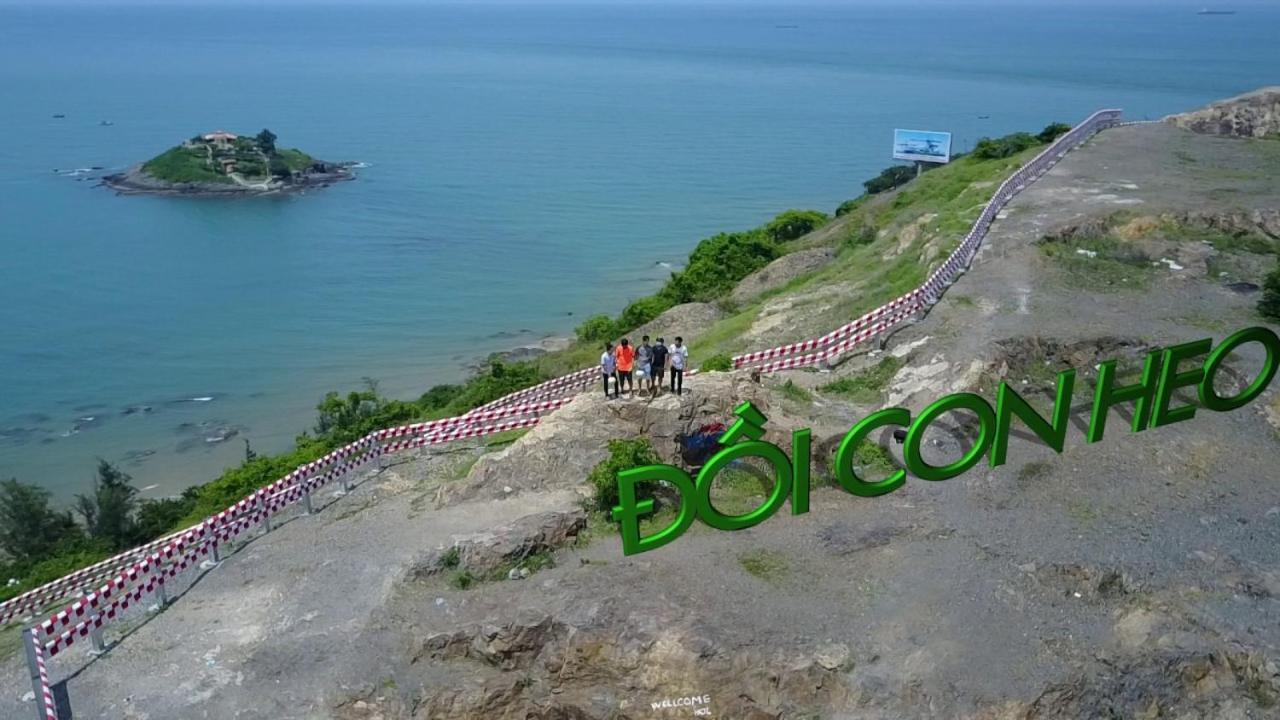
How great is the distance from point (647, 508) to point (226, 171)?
313 ft

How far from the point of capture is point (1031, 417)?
2098 centimetres

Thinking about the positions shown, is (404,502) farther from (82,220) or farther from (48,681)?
(82,220)

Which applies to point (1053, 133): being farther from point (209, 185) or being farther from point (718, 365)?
point (209, 185)

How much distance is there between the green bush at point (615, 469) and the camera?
2069 centimetres

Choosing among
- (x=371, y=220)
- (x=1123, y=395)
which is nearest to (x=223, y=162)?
(x=371, y=220)

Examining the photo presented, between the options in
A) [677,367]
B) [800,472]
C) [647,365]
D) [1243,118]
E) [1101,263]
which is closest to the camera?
[800,472]

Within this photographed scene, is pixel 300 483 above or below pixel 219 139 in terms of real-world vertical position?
below

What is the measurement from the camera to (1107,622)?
680 inches

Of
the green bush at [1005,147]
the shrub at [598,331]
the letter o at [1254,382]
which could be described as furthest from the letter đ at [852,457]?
the green bush at [1005,147]

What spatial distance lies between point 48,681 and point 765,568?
12.3 metres

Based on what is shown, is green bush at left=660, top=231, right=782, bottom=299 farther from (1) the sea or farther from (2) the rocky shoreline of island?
(2) the rocky shoreline of island

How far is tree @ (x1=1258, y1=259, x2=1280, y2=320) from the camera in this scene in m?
27.9

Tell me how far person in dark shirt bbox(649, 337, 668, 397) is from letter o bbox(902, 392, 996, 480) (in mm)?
5620

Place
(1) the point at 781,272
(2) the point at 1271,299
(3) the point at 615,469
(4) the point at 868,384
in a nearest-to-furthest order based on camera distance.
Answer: (3) the point at 615,469 → (4) the point at 868,384 → (2) the point at 1271,299 → (1) the point at 781,272
